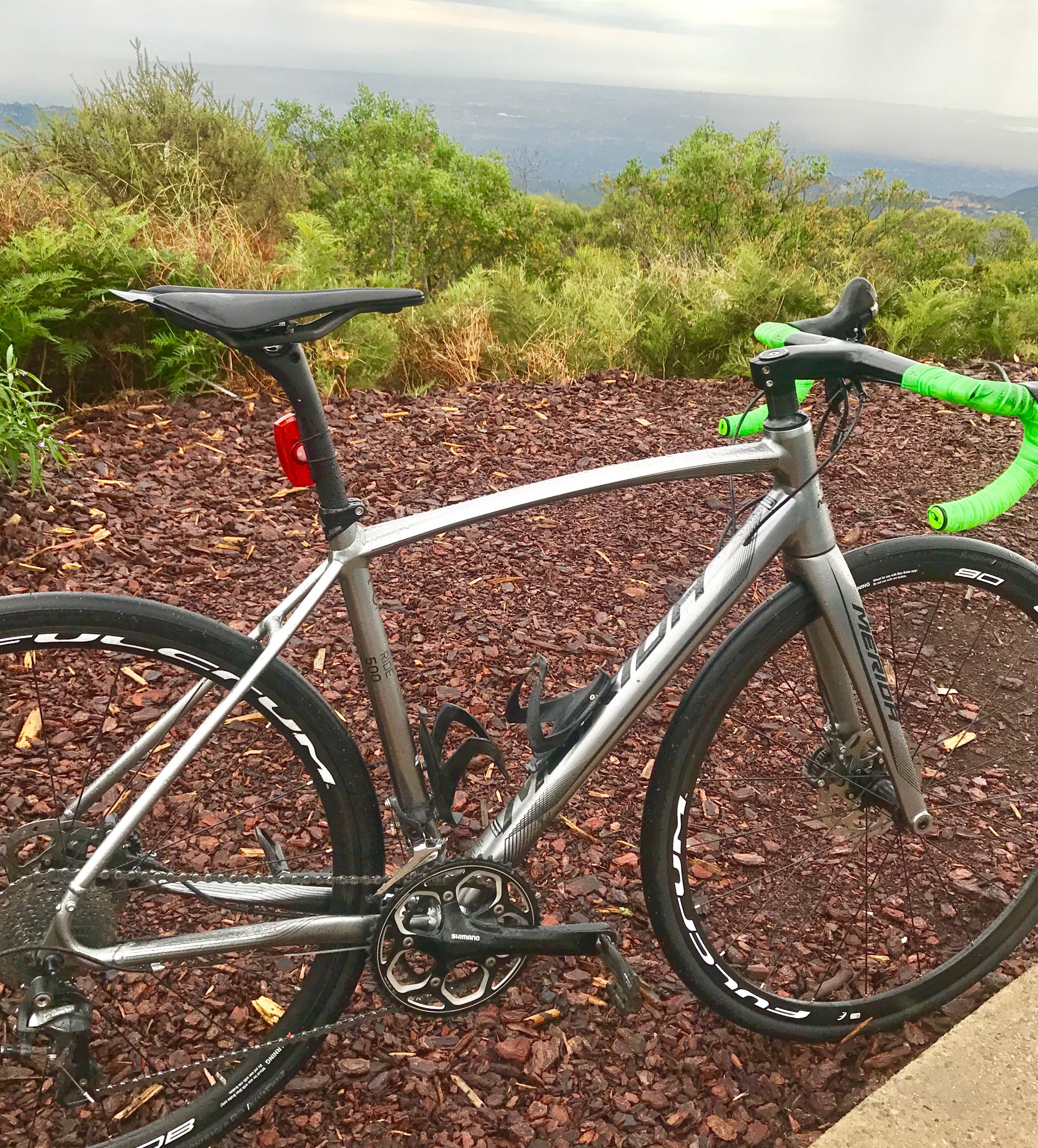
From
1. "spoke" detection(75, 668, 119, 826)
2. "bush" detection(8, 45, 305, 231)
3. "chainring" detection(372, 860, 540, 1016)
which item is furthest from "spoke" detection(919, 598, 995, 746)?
"bush" detection(8, 45, 305, 231)

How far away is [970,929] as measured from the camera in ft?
7.01

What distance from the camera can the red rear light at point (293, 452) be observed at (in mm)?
1396

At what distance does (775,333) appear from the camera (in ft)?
5.37

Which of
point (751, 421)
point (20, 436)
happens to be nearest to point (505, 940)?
point (751, 421)

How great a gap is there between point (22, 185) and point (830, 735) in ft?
19.9

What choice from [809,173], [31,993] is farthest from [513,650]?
[809,173]

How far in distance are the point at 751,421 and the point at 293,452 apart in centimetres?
89

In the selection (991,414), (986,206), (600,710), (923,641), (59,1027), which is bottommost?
(59,1027)

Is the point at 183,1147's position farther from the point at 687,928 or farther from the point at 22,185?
the point at 22,185

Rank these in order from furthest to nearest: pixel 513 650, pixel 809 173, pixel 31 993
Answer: pixel 809 173, pixel 513 650, pixel 31 993

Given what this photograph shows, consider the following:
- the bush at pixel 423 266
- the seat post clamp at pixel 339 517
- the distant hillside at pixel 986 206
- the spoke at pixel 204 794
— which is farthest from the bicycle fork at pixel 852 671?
the distant hillside at pixel 986 206

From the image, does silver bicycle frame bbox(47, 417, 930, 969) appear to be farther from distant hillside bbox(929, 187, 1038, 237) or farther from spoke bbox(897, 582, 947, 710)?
distant hillside bbox(929, 187, 1038, 237)

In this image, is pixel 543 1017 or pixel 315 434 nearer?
pixel 315 434

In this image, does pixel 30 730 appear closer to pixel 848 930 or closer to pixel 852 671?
pixel 852 671
